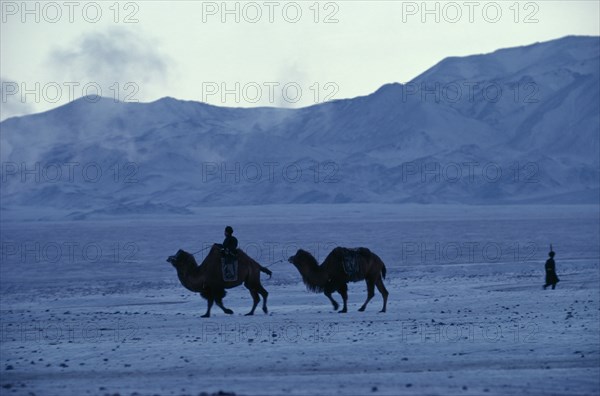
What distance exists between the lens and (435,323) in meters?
17.1

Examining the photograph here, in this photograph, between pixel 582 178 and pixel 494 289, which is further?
pixel 582 178

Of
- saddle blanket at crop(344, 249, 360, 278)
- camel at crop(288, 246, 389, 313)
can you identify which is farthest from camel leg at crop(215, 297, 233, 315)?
saddle blanket at crop(344, 249, 360, 278)

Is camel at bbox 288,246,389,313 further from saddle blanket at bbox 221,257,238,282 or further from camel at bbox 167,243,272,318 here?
saddle blanket at bbox 221,257,238,282

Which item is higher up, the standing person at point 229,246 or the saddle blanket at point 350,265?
the standing person at point 229,246

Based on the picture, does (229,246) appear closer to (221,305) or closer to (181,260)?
(181,260)

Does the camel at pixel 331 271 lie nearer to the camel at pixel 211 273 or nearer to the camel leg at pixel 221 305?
the camel at pixel 211 273

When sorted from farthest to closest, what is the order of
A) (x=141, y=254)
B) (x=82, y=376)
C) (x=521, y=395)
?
1. (x=141, y=254)
2. (x=82, y=376)
3. (x=521, y=395)

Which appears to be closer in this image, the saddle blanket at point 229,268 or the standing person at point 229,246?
the standing person at point 229,246

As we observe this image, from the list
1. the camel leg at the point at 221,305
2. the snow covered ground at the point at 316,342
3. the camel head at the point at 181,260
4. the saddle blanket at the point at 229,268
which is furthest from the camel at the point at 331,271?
the camel head at the point at 181,260

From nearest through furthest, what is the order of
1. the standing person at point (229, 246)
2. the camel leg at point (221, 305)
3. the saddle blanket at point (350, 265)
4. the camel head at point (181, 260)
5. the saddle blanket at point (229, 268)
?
the standing person at point (229, 246) → the saddle blanket at point (229, 268) → the camel head at point (181, 260) → the camel leg at point (221, 305) → the saddle blanket at point (350, 265)

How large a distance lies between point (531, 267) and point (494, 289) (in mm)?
10275

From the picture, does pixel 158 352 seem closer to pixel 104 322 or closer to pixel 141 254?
pixel 104 322

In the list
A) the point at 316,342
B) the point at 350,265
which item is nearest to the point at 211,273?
the point at 350,265

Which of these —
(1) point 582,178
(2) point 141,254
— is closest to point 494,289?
(2) point 141,254
